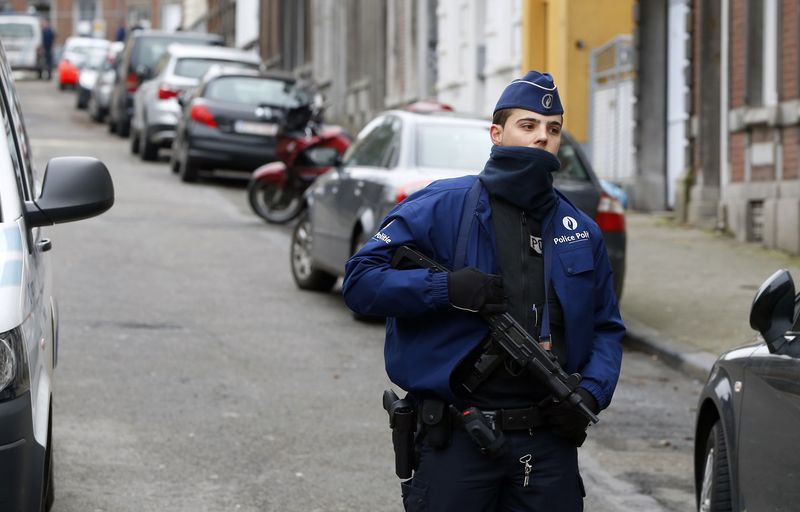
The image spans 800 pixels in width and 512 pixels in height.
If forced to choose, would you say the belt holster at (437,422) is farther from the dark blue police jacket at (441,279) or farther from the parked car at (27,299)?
the parked car at (27,299)

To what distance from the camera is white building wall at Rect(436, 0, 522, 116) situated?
2788cm

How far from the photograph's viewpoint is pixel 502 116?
4391mm

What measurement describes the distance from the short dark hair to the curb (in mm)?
5968

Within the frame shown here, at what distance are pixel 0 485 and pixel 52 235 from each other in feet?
42.5

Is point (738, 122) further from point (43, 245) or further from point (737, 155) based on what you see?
point (43, 245)

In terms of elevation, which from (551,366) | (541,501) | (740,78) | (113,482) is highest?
(740,78)

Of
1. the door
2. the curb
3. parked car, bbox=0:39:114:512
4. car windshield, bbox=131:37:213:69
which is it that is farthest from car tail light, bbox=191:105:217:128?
the door

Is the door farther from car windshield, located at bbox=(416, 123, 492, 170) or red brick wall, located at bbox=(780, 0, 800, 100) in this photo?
red brick wall, located at bbox=(780, 0, 800, 100)

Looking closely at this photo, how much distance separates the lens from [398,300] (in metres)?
4.26

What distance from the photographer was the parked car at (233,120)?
23.8 meters

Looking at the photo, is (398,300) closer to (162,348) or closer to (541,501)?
(541,501)

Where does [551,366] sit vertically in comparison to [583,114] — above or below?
below

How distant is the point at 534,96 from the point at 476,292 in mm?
529

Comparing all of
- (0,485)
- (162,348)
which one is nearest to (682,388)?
(162,348)
